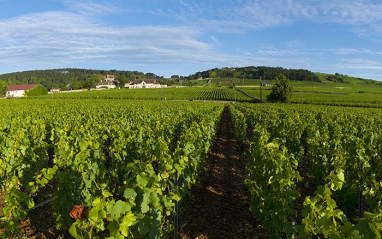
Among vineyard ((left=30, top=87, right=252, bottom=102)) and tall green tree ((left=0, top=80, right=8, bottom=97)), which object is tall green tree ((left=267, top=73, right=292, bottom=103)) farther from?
tall green tree ((left=0, top=80, right=8, bottom=97))

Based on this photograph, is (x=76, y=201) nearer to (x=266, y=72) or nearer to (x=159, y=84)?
(x=159, y=84)

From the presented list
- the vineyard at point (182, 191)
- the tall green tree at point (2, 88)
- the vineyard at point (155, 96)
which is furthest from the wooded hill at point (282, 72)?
the vineyard at point (182, 191)

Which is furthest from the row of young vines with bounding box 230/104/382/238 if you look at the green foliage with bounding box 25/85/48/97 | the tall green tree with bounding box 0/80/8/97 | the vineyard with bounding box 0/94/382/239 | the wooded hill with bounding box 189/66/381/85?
the wooded hill with bounding box 189/66/381/85

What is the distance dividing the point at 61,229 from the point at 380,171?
8.08 metres

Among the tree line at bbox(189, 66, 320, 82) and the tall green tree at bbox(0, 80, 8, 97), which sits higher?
the tree line at bbox(189, 66, 320, 82)

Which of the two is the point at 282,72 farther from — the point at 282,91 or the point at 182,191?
the point at 182,191

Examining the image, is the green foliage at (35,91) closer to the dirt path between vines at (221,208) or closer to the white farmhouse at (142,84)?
the white farmhouse at (142,84)

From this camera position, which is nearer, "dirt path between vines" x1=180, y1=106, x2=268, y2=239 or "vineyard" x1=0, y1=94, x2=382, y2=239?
"vineyard" x1=0, y1=94, x2=382, y2=239

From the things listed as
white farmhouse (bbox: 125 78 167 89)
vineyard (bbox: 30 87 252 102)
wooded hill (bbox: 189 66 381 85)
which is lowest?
vineyard (bbox: 30 87 252 102)

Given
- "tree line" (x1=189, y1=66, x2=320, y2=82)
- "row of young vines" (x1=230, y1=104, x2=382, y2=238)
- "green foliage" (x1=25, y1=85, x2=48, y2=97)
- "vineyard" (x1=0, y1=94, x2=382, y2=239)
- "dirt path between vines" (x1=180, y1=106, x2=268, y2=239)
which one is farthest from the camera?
"tree line" (x1=189, y1=66, x2=320, y2=82)

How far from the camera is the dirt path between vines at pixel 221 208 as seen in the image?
18.6 ft

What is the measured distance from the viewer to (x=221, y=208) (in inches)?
267

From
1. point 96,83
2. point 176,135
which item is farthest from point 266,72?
point 176,135

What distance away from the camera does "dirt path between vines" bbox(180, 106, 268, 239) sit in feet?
18.6
